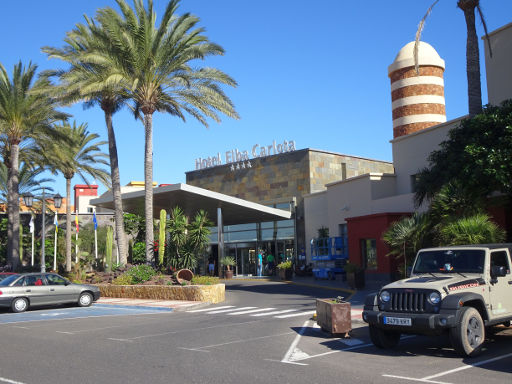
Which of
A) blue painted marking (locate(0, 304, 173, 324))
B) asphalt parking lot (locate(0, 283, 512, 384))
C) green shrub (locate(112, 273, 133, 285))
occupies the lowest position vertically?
blue painted marking (locate(0, 304, 173, 324))

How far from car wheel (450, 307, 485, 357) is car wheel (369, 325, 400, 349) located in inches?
56.6

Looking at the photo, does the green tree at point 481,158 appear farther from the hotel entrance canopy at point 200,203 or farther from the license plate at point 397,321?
the hotel entrance canopy at point 200,203

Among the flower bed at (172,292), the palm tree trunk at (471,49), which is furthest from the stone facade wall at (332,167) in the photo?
the palm tree trunk at (471,49)

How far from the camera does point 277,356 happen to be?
961 cm

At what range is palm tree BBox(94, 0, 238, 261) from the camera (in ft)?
79.1

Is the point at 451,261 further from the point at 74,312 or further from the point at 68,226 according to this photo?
the point at 68,226

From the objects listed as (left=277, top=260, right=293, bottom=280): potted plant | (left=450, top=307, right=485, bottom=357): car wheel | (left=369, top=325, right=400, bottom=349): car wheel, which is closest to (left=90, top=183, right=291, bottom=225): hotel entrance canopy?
(left=277, top=260, right=293, bottom=280): potted plant

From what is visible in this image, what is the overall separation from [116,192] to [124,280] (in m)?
5.39

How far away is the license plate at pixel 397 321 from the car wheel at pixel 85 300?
1467 centimetres

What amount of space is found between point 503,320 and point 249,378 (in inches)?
203

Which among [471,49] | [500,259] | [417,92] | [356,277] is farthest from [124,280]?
[417,92]

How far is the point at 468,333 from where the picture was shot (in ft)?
29.7

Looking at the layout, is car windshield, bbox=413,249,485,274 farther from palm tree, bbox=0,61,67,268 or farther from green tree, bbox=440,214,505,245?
palm tree, bbox=0,61,67,268

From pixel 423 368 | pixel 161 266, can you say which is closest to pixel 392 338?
pixel 423 368
